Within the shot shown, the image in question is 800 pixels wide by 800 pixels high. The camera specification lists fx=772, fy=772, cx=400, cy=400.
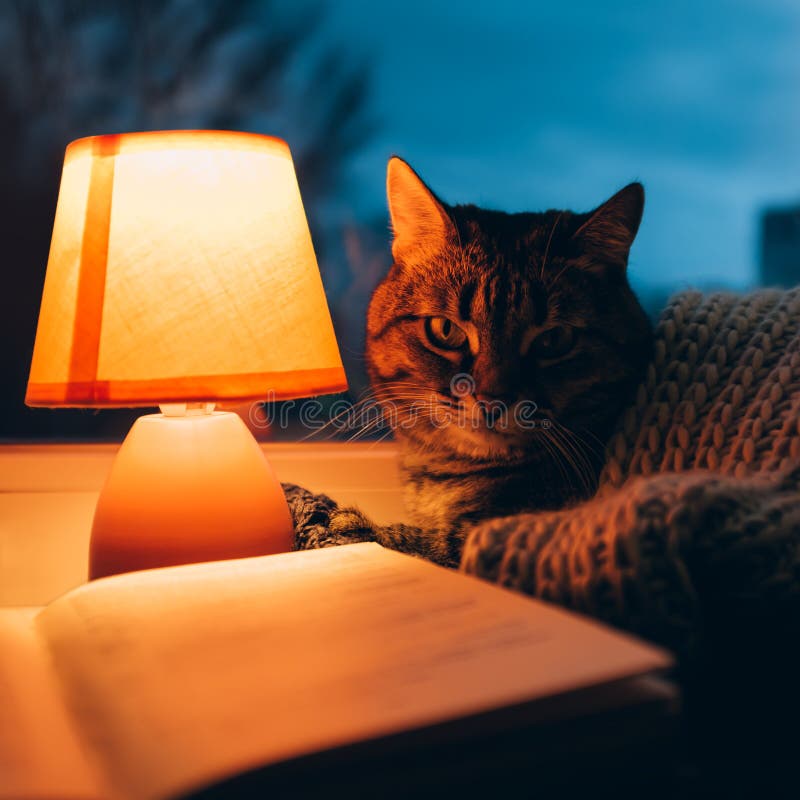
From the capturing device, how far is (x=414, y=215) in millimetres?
927

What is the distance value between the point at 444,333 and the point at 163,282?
359 mm

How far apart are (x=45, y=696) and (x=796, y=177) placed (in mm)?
1289

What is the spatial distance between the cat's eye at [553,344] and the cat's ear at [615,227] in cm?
10

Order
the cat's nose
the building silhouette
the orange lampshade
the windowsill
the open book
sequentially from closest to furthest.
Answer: the open book → the orange lampshade → the cat's nose → the windowsill → the building silhouette

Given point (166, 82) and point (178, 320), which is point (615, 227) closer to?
point (178, 320)

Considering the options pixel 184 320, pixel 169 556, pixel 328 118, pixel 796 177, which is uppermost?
pixel 328 118

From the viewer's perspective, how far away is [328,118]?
1.21 m

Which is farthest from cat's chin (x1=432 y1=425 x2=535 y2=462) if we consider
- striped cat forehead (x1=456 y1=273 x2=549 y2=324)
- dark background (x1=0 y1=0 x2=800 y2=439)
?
dark background (x1=0 y1=0 x2=800 y2=439)

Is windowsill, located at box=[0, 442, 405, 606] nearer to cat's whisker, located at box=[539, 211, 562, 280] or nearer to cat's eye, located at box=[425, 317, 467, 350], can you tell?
cat's eye, located at box=[425, 317, 467, 350]

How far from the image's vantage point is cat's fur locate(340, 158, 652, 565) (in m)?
0.85

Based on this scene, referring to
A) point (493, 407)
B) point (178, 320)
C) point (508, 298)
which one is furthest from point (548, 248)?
point (178, 320)

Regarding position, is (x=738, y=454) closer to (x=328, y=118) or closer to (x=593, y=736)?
(x=593, y=736)

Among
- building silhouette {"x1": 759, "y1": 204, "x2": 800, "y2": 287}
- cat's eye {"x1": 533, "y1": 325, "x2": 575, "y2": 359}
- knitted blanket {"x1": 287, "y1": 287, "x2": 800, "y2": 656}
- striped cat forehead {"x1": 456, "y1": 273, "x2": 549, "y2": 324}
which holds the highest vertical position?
building silhouette {"x1": 759, "y1": 204, "x2": 800, "y2": 287}

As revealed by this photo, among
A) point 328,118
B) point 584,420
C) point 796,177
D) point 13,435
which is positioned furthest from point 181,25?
point 796,177
